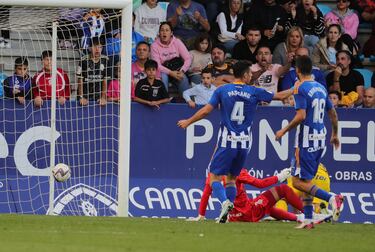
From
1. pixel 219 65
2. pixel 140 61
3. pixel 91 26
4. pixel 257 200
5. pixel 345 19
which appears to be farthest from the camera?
pixel 345 19

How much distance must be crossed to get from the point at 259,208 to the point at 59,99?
4507 millimetres

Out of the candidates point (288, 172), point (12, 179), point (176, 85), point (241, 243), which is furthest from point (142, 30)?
point (241, 243)

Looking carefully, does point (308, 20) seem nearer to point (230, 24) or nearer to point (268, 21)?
point (268, 21)

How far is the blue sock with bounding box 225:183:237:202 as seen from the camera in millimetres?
14727

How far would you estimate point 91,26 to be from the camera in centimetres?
1822

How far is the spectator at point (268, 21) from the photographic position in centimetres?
2039

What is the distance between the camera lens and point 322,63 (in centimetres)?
2044

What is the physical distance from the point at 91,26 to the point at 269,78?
3508 mm

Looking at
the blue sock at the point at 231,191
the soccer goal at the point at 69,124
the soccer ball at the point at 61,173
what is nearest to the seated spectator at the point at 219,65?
the soccer goal at the point at 69,124

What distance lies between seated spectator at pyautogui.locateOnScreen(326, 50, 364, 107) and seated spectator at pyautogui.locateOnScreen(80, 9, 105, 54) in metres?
4.37

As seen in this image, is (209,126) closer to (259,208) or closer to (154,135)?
(154,135)

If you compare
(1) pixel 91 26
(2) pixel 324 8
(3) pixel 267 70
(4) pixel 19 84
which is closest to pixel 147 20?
(1) pixel 91 26

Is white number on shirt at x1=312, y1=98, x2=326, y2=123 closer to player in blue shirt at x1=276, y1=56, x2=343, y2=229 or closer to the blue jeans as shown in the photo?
player in blue shirt at x1=276, y1=56, x2=343, y2=229

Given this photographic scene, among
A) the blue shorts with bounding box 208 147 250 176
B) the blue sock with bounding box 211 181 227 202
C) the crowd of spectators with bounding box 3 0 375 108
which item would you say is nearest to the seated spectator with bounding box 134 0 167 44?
the crowd of spectators with bounding box 3 0 375 108
